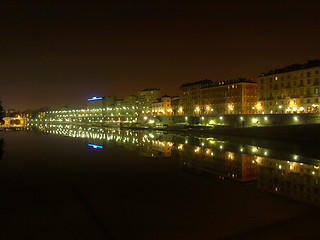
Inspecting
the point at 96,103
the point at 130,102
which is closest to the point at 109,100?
the point at 96,103

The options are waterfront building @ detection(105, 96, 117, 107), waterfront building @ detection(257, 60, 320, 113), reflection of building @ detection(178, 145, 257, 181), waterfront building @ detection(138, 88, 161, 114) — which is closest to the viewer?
reflection of building @ detection(178, 145, 257, 181)

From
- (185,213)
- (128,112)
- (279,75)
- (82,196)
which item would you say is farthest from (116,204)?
(128,112)

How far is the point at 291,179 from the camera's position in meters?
12.1

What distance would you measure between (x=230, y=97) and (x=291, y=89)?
838 inches

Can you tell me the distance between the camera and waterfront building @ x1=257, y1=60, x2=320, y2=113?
148 ft

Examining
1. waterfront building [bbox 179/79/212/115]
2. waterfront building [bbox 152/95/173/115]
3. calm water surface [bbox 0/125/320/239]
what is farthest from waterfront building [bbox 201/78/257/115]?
calm water surface [bbox 0/125/320/239]

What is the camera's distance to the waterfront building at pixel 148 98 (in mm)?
109156

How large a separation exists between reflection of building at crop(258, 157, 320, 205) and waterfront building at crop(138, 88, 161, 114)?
92971 mm

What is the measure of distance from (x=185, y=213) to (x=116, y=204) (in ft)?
8.00

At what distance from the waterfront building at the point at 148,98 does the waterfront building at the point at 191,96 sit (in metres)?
21.7

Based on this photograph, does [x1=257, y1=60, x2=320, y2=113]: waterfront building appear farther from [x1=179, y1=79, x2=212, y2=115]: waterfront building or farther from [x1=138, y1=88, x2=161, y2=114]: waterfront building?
[x1=138, y1=88, x2=161, y2=114]: waterfront building

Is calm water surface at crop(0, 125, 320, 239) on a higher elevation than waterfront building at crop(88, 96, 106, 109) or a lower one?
lower

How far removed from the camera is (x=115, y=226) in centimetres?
700

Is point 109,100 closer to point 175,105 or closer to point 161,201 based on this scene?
point 175,105
